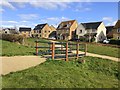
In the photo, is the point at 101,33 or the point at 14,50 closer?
the point at 14,50

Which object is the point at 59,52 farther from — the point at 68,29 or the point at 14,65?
the point at 68,29

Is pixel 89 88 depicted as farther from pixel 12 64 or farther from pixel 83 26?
pixel 83 26

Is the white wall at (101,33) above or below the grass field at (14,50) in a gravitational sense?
above

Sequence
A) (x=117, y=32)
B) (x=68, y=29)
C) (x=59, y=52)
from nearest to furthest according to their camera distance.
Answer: (x=59, y=52) < (x=117, y=32) < (x=68, y=29)

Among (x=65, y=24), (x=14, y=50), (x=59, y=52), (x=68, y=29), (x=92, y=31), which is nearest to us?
(x=59, y=52)

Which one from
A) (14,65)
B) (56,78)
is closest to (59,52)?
(14,65)

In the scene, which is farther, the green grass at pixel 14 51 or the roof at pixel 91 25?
Result: the roof at pixel 91 25

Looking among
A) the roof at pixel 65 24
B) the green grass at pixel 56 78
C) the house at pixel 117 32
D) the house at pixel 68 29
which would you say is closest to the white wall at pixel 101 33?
the house at pixel 117 32

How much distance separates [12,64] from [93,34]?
5715 centimetres

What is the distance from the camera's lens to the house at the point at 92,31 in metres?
66.8

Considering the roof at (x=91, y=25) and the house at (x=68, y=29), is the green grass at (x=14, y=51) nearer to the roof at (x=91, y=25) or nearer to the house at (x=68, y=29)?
the roof at (x=91, y=25)

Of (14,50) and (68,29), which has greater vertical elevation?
(68,29)

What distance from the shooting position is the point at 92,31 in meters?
68.5

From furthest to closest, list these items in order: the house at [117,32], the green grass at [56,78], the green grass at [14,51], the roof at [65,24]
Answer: the roof at [65,24] < the house at [117,32] < the green grass at [14,51] < the green grass at [56,78]
